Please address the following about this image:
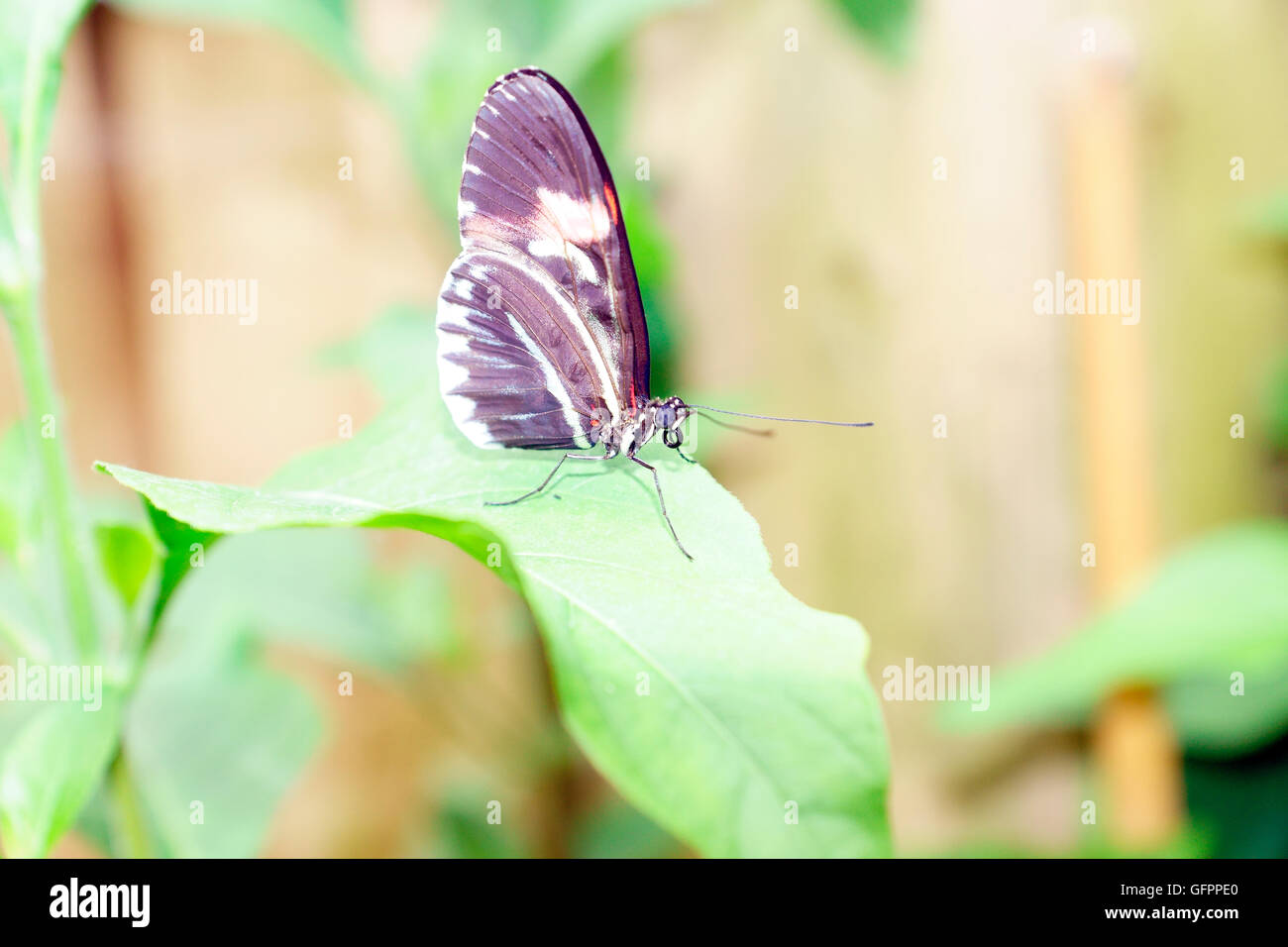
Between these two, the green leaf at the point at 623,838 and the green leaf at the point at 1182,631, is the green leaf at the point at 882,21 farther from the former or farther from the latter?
the green leaf at the point at 623,838

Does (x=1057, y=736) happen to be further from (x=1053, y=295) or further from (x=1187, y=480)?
(x=1053, y=295)

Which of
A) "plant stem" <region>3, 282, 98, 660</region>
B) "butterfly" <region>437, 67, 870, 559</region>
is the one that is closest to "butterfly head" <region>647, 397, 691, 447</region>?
"butterfly" <region>437, 67, 870, 559</region>

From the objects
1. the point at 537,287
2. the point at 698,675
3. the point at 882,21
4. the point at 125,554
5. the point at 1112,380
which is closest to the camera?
the point at 698,675

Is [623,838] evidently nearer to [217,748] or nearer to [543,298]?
[217,748]

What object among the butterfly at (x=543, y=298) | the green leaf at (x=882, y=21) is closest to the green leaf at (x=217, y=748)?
the butterfly at (x=543, y=298)

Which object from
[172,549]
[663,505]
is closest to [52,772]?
[172,549]

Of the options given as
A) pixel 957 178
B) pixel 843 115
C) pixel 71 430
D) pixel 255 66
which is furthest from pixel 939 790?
pixel 255 66
